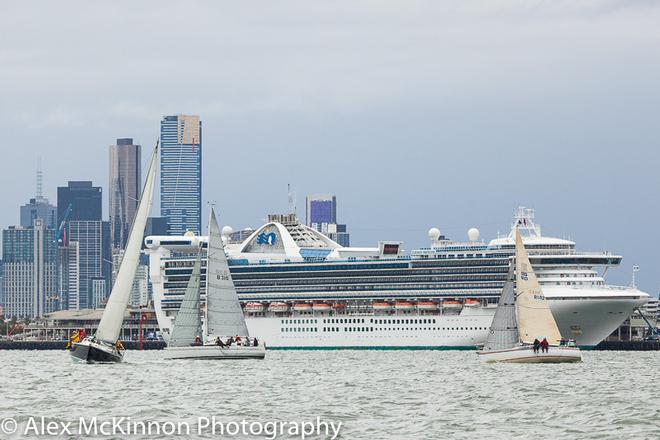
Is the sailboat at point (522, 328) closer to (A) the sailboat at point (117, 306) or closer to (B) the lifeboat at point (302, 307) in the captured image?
(A) the sailboat at point (117, 306)

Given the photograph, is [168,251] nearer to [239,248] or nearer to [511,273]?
[239,248]

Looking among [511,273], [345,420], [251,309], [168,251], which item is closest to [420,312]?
[251,309]

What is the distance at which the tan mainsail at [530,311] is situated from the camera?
303 feet

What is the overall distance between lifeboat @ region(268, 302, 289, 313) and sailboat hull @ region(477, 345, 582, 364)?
63.0 m

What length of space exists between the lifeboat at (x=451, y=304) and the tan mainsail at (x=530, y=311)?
50.5 metres

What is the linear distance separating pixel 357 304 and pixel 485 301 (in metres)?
13.8

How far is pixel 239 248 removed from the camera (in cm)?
16750

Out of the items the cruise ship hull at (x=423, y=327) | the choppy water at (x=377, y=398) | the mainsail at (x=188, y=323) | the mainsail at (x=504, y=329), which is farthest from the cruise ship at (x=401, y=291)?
the choppy water at (x=377, y=398)

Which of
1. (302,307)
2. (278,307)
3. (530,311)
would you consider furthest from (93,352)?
(278,307)

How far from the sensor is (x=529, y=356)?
9044cm

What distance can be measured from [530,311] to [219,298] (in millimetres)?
22591

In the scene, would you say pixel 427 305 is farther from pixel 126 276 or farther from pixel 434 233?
pixel 126 276

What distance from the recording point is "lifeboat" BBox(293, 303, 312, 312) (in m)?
154

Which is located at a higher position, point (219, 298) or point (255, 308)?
point (219, 298)
